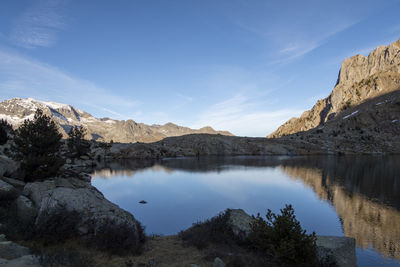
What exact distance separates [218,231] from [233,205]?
43.1ft

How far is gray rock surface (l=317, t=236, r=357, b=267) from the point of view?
10547 millimetres

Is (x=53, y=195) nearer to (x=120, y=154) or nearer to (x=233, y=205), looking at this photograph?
(x=233, y=205)

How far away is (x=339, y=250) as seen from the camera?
35.0 feet

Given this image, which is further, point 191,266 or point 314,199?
point 314,199

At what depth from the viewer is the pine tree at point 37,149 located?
2202 cm

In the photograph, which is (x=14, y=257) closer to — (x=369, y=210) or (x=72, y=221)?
(x=72, y=221)

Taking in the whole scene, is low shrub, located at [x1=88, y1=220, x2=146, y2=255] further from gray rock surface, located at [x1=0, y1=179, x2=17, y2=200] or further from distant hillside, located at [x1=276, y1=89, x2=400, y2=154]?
distant hillside, located at [x1=276, y1=89, x2=400, y2=154]

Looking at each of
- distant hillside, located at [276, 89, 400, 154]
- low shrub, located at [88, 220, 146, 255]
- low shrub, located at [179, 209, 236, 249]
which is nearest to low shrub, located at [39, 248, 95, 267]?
low shrub, located at [88, 220, 146, 255]

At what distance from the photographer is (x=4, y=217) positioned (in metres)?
12.5

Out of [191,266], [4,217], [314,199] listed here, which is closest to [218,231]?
[191,266]

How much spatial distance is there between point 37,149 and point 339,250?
27.4 meters

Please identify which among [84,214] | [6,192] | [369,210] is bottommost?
[369,210]

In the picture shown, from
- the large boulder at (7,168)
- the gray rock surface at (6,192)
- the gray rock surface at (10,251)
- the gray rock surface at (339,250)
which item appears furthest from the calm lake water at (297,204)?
the large boulder at (7,168)

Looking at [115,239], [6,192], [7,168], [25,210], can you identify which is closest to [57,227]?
[115,239]
